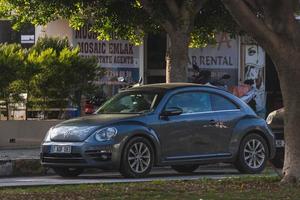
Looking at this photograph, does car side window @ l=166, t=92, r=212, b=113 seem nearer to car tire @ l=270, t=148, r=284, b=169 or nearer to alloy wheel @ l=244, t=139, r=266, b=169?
alloy wheel @ l=244, t=139, r=266, b=169

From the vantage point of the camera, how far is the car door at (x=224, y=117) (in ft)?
43.1

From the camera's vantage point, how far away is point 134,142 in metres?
12.0

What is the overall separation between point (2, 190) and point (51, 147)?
98.6 inches

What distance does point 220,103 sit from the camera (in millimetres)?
13414

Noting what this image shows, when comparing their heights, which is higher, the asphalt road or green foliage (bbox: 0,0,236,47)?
green foliage (bbox: 0,0,236,47)

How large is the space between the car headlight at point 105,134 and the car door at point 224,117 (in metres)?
2.18

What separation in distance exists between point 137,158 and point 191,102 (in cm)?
166

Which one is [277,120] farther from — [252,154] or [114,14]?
[114,14]

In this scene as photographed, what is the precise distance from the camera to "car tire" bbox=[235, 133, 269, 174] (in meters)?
13.3

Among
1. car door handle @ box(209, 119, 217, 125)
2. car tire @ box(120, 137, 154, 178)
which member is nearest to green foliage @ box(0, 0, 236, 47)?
car door handle @ box(209, 119, 217, 125)

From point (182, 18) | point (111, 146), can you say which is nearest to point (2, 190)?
point (111, 146)

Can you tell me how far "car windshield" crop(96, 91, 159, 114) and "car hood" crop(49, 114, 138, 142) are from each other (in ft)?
1.16

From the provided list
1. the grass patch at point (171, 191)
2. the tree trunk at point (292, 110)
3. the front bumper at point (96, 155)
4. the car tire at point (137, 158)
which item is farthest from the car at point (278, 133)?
the tree trunk at point (292, 110)

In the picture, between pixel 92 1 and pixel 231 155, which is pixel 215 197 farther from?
pixel 92 1
